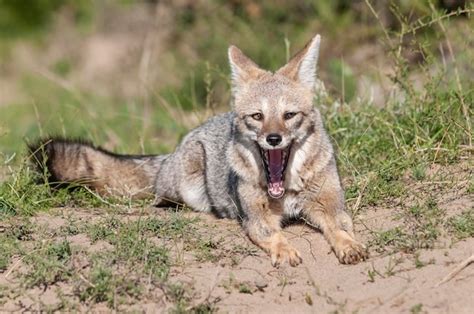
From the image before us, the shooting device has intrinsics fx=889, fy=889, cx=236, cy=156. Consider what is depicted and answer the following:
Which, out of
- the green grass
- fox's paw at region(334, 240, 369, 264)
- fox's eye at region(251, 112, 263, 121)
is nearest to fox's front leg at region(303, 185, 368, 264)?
fox's paw at region(334, 240, 369, 264)

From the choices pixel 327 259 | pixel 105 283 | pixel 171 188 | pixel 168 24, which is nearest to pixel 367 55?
pixel 168 24

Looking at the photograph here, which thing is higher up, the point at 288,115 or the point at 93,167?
the point at 288,115

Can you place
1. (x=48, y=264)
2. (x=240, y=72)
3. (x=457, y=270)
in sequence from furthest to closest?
(x=240, y=72) < (x=48, y=264) < (x=457, y=270)

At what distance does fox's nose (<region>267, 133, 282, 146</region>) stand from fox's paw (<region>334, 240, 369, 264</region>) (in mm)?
785

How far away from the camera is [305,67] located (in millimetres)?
6379

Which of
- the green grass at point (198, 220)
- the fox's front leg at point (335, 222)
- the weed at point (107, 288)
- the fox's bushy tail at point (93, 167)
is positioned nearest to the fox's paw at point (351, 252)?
the fox's front leg at point (335, 222)

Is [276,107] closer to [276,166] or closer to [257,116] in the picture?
[257,116]

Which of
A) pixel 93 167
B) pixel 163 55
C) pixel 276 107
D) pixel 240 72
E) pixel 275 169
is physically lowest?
pixel 163 55

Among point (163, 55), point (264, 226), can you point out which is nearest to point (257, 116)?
point (264, 226)

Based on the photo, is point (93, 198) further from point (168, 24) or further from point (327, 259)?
point (168, 24)

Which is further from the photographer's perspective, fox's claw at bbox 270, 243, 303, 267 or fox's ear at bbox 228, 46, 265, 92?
fox's ear at bbox 228, 46, 265, 92

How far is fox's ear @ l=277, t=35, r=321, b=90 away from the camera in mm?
6344

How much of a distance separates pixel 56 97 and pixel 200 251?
7692mm

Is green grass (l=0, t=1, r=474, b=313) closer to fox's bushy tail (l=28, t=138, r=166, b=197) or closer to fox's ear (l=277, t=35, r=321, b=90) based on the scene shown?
fox's bushy tail (l=28, t=138, r=166, b=197)
